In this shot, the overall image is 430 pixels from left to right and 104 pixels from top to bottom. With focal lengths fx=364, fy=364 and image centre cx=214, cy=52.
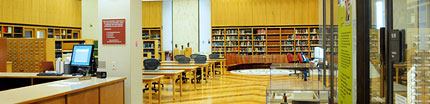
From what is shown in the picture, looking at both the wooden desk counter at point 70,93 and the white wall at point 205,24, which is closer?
the wooden desk counter at point 70,93

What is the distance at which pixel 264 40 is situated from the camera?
17.4m

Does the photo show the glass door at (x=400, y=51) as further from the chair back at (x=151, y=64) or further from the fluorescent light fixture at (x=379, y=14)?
the chair back at (x=151, y=64)

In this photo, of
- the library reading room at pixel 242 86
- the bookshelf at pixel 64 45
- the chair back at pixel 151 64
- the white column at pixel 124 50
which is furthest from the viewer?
the bookshelf at pixel 64 45

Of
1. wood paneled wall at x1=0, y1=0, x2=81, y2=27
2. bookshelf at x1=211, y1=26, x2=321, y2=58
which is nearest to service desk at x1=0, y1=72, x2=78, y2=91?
wood paneled wall at x1=0, y1=0, x2=81, y2=27

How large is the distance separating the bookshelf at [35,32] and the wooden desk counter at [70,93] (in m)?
10.3

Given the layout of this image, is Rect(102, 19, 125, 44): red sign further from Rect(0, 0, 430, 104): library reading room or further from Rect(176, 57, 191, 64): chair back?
Rect(176, 57, 191, 64): chair back

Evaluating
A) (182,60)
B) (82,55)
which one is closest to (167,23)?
(182,60)

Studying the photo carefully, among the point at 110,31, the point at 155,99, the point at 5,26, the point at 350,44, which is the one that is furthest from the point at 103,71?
the point at 5,26

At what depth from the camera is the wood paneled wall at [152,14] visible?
1886 cm

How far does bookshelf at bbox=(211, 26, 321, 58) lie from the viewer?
1706cm

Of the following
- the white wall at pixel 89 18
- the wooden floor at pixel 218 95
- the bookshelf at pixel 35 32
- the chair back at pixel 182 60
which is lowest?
the wooden floor at pixel 218 95

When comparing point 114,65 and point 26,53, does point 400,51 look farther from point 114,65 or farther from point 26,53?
point 26,53

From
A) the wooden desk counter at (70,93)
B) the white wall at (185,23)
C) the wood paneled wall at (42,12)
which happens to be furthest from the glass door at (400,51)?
the white wall at (185,23)

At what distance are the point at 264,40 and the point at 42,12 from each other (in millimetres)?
9795
